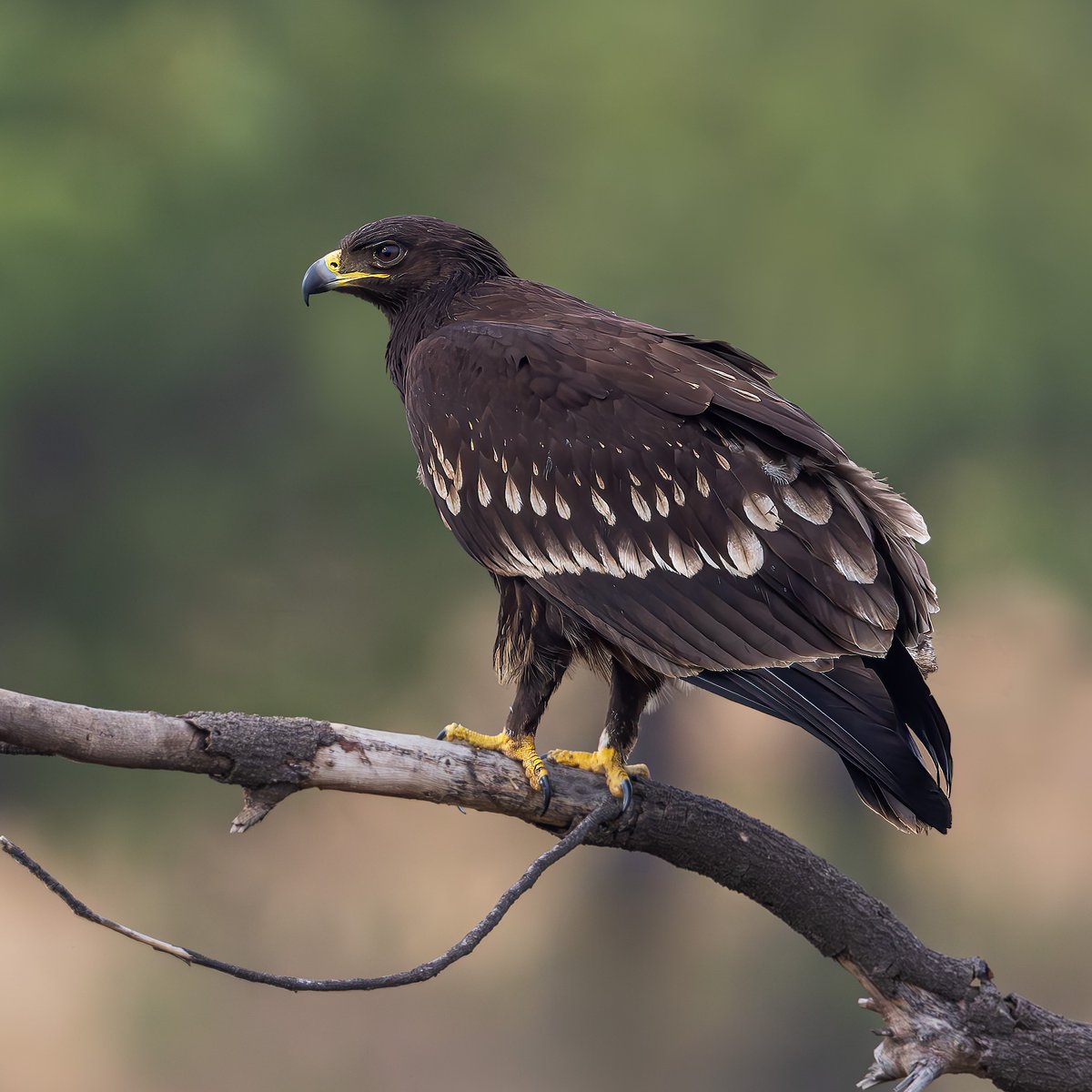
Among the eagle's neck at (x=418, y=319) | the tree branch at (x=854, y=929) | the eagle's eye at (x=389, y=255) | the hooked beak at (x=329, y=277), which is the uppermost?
the eagle's eye at (x=389, y=255)

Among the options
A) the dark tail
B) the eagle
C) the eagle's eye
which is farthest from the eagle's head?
the dark tail

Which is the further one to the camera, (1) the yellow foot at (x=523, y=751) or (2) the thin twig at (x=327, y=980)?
(1) the yellow foot at (x=523, y=751)

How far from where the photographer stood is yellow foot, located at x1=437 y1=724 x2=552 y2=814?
123 inches

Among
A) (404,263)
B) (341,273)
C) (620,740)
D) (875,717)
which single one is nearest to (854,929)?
(875,717)

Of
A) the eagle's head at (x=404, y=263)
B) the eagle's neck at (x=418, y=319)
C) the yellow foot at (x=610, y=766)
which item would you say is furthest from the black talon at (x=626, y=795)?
the eagle's head at (x=404, y=263)

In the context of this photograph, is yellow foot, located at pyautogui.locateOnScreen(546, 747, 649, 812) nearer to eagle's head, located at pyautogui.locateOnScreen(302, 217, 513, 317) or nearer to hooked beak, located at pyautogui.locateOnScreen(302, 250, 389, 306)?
eagle's head, located at pyautogui.locateOnScreen(302, 217, 513, 317)

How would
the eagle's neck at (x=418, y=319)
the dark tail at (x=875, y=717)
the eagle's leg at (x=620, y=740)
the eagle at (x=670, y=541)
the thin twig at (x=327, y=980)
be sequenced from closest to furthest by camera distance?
the thin twig at (x=327, y=980) → the dark tail at (x=875, y=717) → the eagle at (x=670, y=541) → the eagle's leg at (x=620, y=740) → the eagle's neck at (x=418, y=319)

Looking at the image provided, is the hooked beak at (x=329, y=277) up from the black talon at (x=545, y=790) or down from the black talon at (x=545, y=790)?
up

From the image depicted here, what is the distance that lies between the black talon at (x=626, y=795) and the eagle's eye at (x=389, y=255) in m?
1.69

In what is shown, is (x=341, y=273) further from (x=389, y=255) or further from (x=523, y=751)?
(x=523, y=751)

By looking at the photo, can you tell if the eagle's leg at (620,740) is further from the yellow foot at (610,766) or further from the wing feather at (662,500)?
the wing feather at (662,500)

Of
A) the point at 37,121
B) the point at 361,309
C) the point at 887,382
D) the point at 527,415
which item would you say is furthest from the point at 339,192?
the point at 527,415

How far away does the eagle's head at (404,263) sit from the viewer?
4.06 meters

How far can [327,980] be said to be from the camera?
2.54m
